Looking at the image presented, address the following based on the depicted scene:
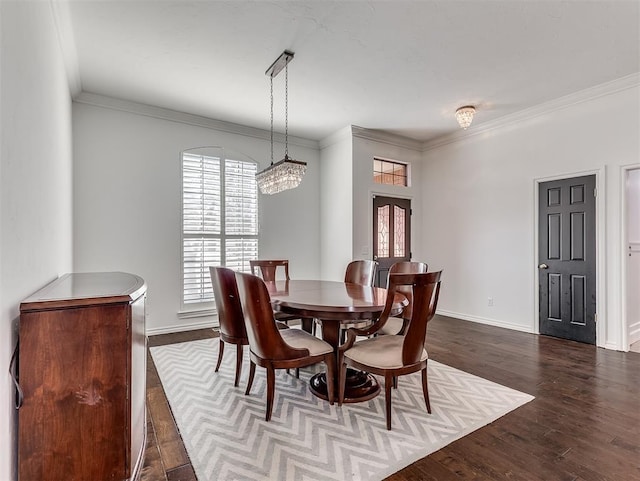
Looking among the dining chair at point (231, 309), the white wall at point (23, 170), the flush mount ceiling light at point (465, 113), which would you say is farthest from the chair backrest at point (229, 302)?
the flush mount ceiling light at point (465, 113)

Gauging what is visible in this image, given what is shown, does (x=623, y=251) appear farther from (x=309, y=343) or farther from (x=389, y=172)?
(x=309, y=343)

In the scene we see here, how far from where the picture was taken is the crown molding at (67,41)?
7.91 ft

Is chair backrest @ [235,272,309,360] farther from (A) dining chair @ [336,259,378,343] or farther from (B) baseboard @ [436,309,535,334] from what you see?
(B) baseboard @ [436,309,535,334]

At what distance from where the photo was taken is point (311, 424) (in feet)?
6.94

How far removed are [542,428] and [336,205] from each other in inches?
153

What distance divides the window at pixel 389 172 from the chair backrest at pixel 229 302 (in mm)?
3364

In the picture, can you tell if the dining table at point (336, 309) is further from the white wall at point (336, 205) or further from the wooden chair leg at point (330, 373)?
the white wall at point (336, 205)

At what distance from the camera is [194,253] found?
4.53m

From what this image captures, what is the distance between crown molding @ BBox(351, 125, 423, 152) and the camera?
199 inches

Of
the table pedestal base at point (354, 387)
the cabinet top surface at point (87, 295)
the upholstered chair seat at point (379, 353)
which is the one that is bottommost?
the table pedestal base at point (354, 387)

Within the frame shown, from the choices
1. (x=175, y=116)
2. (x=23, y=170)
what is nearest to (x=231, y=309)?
(x=23, y=170)

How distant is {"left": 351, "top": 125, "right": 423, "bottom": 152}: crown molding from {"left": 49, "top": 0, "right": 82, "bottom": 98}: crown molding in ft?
11.0

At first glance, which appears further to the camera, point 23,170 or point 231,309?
point 231,309

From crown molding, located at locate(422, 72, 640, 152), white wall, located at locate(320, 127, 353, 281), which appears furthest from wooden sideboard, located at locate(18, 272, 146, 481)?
crown molding, located at locate(422, 72, 640, 152)
